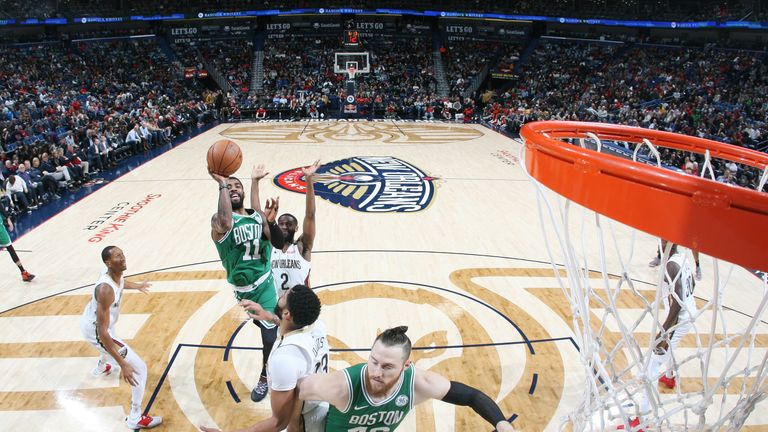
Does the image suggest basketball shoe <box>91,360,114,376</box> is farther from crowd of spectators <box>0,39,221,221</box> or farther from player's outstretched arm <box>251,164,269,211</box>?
crowd of spectators <box>0,39,221,221</box>

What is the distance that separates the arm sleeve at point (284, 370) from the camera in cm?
249

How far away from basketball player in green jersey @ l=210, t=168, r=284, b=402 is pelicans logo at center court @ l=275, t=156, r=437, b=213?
18.3ft

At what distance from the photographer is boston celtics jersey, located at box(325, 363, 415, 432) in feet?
7.72

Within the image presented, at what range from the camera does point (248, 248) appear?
3832 mm

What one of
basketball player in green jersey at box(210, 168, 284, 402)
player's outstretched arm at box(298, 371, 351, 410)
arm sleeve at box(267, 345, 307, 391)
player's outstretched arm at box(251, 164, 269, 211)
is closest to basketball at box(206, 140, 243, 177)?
basketball player in green jersey at box(210, 168, 284, 402)

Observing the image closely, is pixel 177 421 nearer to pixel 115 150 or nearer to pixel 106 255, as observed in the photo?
pixel 106 255

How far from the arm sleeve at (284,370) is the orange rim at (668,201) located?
1.60m

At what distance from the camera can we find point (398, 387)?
238 cm

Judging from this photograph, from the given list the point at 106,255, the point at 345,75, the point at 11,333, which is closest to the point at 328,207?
the point at 11,333

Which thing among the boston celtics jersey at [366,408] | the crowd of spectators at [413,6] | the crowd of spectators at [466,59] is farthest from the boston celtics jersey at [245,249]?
the crowd of spectators at [413,6]

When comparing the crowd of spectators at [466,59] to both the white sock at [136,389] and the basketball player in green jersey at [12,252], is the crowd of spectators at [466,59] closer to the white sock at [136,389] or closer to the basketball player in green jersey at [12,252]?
the basketball player in green jersey at [12,252]

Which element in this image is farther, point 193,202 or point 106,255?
point 193,202

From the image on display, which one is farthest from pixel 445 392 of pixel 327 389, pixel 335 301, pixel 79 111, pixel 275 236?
pixel 79 111

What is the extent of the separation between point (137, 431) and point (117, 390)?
2.25ft
